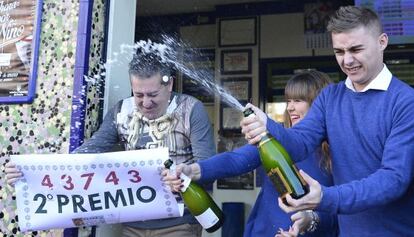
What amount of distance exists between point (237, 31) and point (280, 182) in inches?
148

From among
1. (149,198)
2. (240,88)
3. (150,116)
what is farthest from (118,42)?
(240,88)

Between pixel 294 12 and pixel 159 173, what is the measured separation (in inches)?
125

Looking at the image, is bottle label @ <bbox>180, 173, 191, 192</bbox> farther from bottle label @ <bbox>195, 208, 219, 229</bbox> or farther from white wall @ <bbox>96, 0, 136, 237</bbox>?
white wall @ <bbox>96, 0, 136, 237</bbox>

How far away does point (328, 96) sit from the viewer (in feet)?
6.97

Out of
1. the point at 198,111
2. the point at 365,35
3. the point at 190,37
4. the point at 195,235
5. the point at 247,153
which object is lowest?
the point at 195,235

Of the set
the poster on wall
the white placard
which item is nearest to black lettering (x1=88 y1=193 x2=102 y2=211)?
the white placard

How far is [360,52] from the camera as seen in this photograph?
1.89 m

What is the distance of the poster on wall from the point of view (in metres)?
3.15

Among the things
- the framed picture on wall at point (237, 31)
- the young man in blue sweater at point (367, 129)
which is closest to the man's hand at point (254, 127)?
the young man in blue sweater at point (367, 129)

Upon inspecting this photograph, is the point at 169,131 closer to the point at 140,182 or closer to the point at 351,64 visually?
the point at 140,182

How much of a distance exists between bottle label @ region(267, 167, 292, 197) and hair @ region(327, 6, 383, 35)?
0.56 m

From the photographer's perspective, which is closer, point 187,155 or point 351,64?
point 351,64

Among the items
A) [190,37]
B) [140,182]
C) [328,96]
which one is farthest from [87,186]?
[190,37]

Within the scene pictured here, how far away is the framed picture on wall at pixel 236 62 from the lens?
5.28 m
